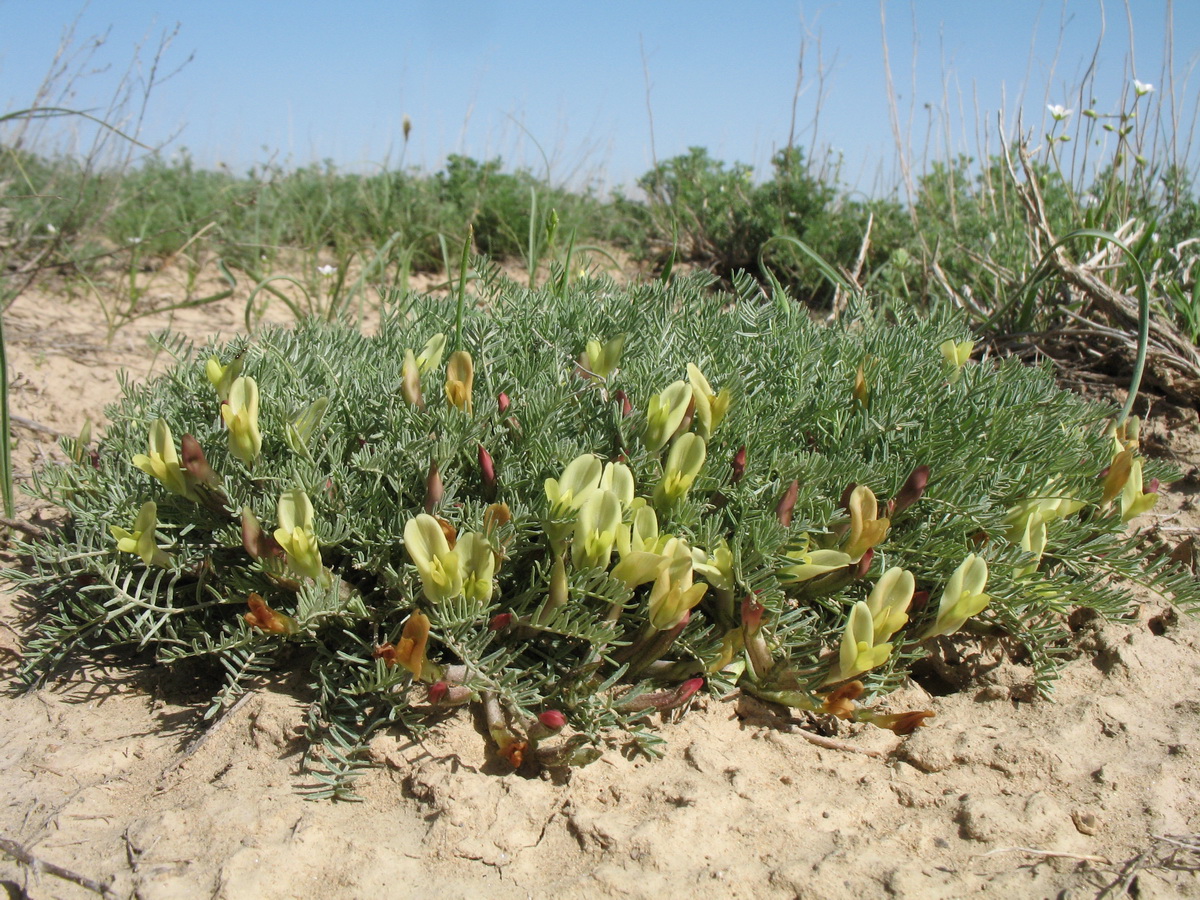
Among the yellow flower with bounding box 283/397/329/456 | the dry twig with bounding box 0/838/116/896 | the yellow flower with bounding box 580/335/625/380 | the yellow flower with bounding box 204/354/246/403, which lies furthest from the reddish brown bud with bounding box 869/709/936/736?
the yellow flower with bounding box 204/354/246/403

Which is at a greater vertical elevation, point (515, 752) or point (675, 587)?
point (675, 587)

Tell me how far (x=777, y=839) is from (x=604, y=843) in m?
0.28

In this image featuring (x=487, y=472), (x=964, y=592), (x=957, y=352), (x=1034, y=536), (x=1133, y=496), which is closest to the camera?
(x=964, y=592)

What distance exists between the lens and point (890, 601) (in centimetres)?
156

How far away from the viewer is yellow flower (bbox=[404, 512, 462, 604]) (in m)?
Result: 1.48

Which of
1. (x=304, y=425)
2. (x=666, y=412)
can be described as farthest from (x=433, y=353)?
(x=666, y=412)

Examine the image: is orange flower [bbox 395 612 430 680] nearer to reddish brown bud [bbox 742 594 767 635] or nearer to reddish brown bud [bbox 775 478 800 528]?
reddish brown bud [bbox 742 594 767 635]

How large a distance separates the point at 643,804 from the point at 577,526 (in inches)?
19.4

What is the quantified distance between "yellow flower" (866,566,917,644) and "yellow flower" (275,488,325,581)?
980mm

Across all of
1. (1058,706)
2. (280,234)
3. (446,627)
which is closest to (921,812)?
(1058,706)

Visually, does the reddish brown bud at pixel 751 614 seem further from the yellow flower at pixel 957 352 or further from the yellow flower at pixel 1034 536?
the yellow flower at pixel 957 352

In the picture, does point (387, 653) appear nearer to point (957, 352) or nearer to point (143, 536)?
point (143, 536)

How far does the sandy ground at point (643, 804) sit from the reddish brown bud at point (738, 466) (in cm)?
45

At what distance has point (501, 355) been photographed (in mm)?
2088
